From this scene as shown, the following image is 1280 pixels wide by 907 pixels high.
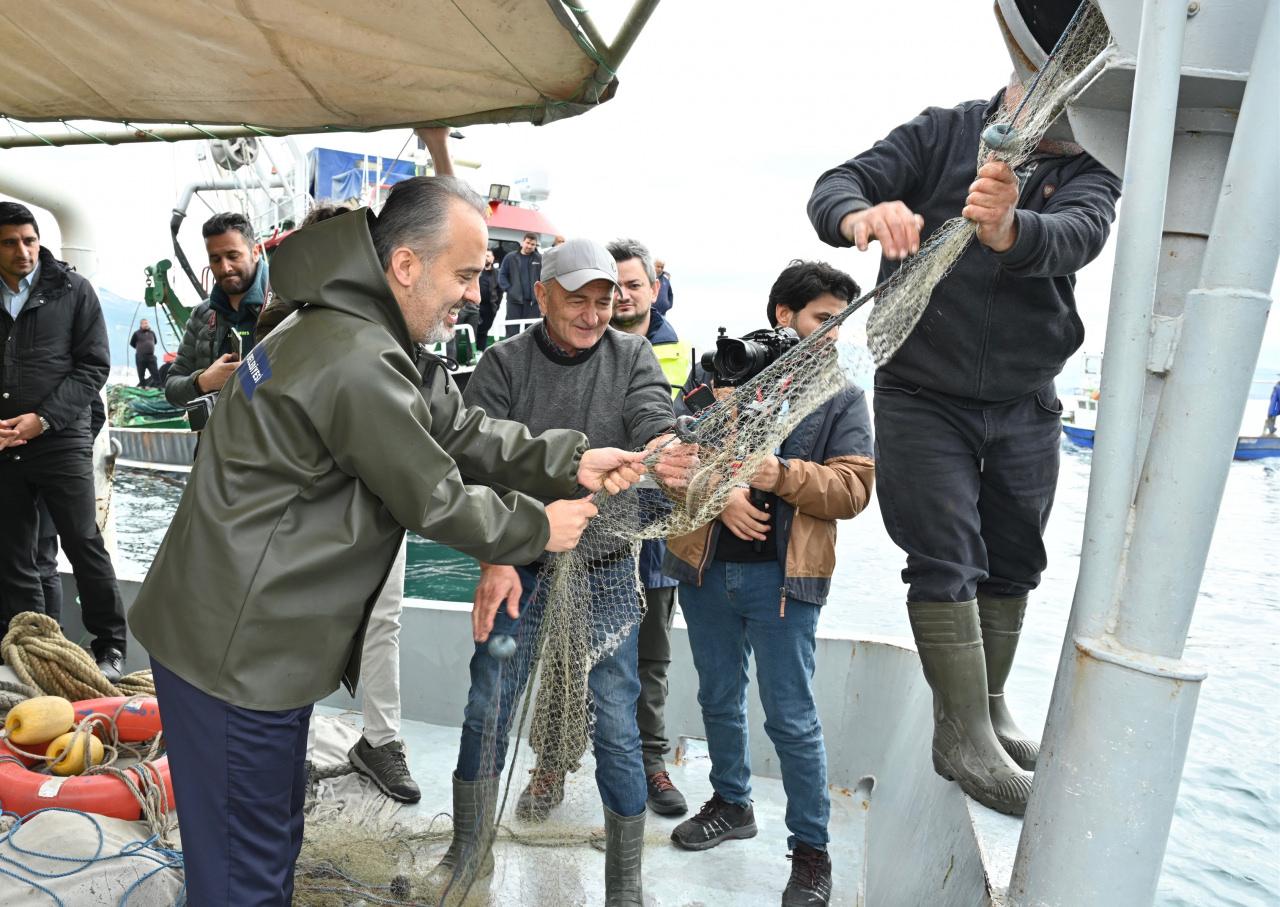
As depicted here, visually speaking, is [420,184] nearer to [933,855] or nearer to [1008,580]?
[1008,580]

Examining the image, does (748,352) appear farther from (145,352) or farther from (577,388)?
(145,352)

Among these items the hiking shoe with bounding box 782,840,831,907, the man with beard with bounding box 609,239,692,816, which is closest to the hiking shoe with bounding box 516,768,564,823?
the man with beard with bounding box 609,239,692,816

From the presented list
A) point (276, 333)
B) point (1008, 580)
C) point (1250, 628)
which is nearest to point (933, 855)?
point (1008, 580)

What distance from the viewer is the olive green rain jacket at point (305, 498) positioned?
5.83ft

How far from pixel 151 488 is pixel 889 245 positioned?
17670 mm

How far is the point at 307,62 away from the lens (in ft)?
8.33

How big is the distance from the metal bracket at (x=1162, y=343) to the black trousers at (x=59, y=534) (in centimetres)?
429

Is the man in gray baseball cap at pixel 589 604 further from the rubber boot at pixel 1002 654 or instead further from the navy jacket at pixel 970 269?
the rubber boot at pixel 1002 654

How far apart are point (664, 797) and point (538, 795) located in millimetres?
745

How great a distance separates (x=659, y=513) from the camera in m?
2.52

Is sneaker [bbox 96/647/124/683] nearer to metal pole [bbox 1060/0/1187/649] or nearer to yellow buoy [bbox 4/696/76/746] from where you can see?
yellow buoy [bbox 4/696/76/746]

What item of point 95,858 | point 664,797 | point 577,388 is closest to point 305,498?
point 577,388

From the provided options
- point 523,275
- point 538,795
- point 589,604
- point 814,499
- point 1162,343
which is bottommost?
point 538,795

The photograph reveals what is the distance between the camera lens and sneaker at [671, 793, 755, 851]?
3.11m
